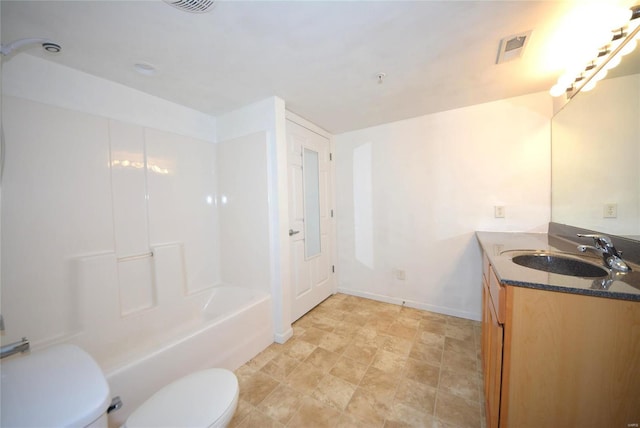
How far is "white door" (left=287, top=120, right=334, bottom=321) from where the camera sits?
239 cm

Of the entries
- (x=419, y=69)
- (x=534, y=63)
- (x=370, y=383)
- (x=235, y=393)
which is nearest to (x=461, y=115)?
(x=534, y=63)

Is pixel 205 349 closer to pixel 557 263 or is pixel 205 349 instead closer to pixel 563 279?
pixel 563 279

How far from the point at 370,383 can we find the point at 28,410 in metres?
1.65

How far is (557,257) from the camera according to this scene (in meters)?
1.36

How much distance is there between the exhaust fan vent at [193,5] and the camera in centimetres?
103

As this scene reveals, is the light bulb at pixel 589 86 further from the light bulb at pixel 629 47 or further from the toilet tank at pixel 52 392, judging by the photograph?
the toilet tank at pixel 52 392

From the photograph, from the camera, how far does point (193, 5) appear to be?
3.45ft

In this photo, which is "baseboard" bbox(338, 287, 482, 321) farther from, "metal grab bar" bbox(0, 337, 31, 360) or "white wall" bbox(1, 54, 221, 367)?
"metal grab bar" bbox(0, 337, 31, 360)

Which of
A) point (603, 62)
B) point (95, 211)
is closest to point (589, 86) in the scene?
point (603, 62)

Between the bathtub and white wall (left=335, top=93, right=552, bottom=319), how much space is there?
1.45m

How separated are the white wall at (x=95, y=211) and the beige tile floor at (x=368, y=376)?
105cm

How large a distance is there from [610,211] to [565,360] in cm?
113

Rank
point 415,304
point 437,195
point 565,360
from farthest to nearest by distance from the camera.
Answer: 1. point 415,304
2. point 437,195
3. point 565,360

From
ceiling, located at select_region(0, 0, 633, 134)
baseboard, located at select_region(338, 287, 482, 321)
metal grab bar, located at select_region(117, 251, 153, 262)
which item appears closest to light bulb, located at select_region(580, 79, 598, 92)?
ceiling, located at select_region(0, 0, 633, 134)
